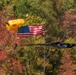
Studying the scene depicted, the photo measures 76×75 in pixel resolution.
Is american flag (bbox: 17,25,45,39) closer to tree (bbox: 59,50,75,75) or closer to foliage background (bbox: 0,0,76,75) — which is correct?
foliage background (bbox: 0,0,76,75)

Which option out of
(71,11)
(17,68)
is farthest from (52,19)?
(17,68)

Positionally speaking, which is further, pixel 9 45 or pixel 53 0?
pixel 53 0

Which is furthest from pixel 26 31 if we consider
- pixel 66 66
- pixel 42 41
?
pixel 42 41

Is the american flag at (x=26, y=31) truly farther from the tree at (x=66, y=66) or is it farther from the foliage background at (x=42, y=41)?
the tree at (x=66, y=66)

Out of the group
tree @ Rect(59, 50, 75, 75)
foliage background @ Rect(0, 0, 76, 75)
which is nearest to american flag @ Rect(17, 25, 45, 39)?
foliage background @ Rect(0, 0, 76, 75)

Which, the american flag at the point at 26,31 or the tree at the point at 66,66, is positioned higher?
the american flag at the point at 26,31

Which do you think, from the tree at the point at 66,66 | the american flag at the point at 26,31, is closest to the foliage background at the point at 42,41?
the tree at the point at 66,66

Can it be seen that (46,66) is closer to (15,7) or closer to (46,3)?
(46,3)

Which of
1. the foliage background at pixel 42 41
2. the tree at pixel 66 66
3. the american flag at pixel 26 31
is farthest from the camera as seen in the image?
the tree at pixel 66 66

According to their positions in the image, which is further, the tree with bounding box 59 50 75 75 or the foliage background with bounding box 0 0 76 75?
the tree with bounding box 59 50 75 75

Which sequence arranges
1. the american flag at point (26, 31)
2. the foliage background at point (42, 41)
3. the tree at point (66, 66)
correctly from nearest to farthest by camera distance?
the american flag at point (26, 31), the foliage background at point (42, 41), the tree at point (66, 66)

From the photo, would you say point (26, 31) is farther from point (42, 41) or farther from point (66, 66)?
point (42, 41)
